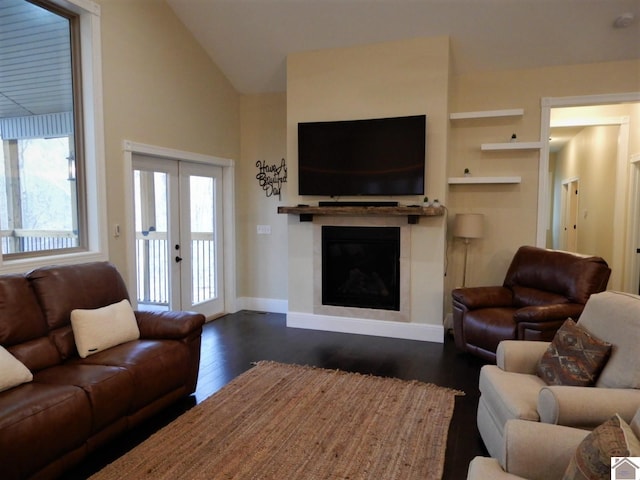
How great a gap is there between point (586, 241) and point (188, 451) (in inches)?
276

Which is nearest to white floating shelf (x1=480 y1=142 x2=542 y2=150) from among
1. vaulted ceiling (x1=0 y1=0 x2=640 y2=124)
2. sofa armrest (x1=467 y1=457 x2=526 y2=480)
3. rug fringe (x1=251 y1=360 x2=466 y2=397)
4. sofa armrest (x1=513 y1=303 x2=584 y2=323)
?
vaulted ceiling (x1=0 y1=0 x2=640 y2=124)

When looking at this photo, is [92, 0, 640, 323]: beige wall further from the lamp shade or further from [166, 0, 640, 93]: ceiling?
the lamp shade

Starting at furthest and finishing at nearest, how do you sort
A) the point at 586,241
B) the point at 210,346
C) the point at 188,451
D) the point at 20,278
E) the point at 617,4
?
the point at 586,241, the point at 210,346, the point at 617,4, the point at 20,278, the point at 188,451

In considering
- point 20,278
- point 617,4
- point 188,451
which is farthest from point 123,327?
point 617,4

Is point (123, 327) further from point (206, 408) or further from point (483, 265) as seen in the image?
point (483, 265)

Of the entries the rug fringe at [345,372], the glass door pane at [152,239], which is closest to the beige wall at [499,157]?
the rug fringe at [345,372]

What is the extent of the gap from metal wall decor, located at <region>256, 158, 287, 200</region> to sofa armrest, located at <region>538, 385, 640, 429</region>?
427cm

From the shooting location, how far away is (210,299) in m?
5.53

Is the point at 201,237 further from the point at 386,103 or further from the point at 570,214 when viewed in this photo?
the point at 570,214

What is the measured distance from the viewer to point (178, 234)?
195 inches

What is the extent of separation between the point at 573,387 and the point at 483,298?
7.10 ft

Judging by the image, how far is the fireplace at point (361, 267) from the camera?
15.5ft

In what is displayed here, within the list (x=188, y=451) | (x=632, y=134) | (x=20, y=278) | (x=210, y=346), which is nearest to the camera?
(x=188, y=451)

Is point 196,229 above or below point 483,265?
above
